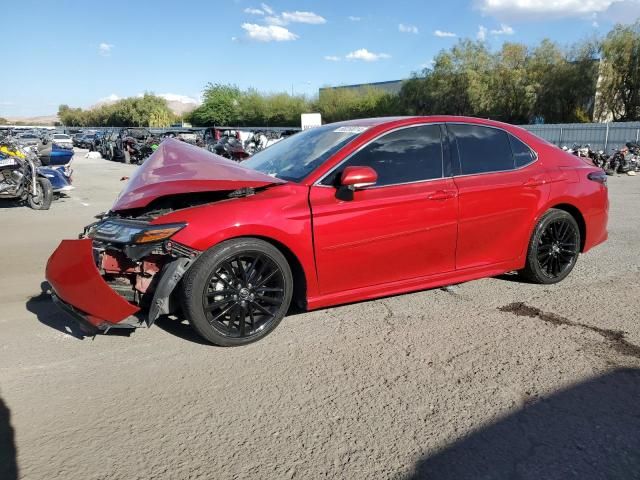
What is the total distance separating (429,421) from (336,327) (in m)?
1.40

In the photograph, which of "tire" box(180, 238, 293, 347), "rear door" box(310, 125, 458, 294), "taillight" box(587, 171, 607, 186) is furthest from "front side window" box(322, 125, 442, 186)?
"taillight" box(587, 171, 607, 186)

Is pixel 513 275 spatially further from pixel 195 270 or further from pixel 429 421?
pixel 195 270

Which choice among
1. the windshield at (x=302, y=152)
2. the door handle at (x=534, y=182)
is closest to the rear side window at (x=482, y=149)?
the door handle at (x=534, y=182)

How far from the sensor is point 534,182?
4762 millimetres

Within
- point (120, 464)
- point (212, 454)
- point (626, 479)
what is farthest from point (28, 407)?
point (626, 479)

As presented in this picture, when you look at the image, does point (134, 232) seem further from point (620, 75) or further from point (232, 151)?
point (620, 75)

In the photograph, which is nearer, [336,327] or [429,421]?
[429,421]

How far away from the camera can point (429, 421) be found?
9.19 feet

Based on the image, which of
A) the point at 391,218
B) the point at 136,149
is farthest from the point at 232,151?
the point at 391,218

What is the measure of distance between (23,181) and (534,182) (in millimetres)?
9812

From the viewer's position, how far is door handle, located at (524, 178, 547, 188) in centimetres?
472

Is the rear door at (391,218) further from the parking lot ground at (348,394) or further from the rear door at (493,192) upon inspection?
the parking lot ground at (348,394)

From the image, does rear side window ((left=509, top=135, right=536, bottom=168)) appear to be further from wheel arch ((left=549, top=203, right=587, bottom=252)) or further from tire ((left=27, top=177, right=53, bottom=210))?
tire ((left=27, top=177, right=53, bottom=210))

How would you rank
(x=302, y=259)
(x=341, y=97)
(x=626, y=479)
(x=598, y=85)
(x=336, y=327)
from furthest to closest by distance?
(x=341, y=97), (x=598, y=85), (x=336, y=327), (x=302, y=259), (x=626, y=479)
